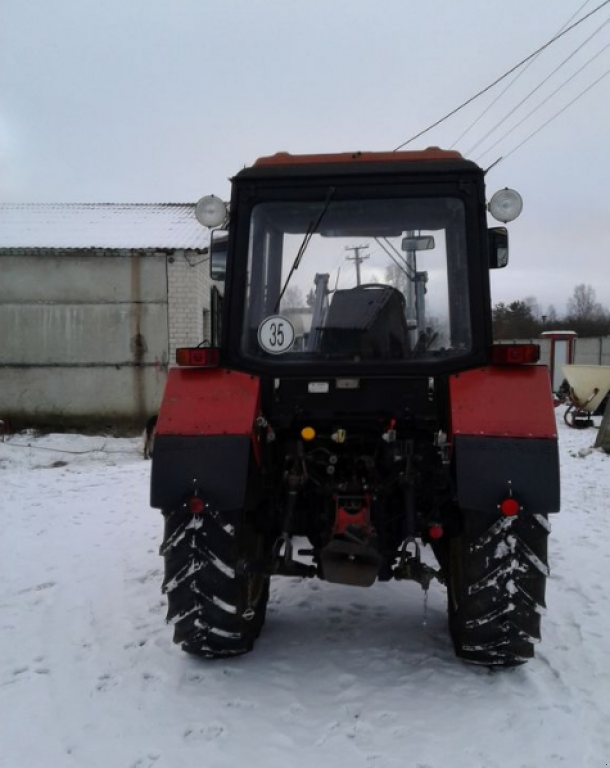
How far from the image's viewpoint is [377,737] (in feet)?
8.75

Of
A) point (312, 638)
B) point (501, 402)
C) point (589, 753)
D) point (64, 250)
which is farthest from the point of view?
point (64, 250)

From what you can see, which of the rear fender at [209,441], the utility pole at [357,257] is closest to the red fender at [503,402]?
the utility pole at [357,257]

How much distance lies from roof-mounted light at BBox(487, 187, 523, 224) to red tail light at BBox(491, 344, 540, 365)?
0.73 meters

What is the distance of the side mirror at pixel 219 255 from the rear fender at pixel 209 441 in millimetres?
664

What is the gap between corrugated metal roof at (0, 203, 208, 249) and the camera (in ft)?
39.1

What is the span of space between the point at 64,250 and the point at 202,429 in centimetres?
961

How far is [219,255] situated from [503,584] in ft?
7.44

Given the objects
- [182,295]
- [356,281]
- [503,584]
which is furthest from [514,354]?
[182,295]

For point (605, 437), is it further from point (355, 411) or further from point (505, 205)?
point (355, 411)

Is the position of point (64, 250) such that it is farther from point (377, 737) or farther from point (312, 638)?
point (377, 737)

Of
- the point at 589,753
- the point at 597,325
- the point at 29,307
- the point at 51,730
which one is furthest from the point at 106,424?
the point at 597,325

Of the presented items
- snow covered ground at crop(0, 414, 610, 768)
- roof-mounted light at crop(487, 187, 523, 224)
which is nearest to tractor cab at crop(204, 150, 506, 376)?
roof-mounted light at crop(487, 187, 523, 224)

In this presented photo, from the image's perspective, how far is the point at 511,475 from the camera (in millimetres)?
2879

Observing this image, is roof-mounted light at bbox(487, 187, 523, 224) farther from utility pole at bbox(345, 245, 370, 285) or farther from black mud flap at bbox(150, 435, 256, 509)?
black mud flap at bbox(150, 435, 256, 509)
